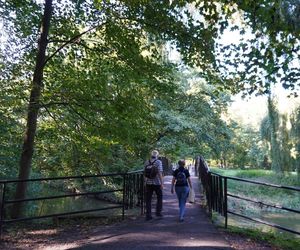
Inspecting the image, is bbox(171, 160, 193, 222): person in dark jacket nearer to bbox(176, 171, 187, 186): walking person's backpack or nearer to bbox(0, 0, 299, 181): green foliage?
bbox(176, 171, 187, 186): walking person's backpack

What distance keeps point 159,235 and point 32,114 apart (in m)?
5.06

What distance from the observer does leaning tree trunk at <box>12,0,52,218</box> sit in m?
10.1

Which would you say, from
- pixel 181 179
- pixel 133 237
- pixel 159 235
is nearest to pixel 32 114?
pixel 181 179

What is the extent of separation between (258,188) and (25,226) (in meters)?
25.0

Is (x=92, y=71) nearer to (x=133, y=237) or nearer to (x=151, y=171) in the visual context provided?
(x=151, y=171)

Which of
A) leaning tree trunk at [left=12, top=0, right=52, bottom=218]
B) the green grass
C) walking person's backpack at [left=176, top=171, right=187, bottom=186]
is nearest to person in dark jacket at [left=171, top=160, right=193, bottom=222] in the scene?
walking person's backpack at [left=176, top=171, right=187, bottom=186]

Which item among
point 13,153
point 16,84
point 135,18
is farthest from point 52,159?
point 135,18

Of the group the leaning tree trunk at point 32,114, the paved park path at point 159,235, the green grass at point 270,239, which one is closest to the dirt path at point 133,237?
the paved park path at point 159,235

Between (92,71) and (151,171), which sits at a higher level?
(92,71)

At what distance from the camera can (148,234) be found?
748 centimetres

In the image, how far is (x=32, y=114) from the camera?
10.4m

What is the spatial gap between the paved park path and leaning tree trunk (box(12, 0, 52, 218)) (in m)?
3.10

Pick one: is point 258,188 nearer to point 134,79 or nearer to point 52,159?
point 52,159

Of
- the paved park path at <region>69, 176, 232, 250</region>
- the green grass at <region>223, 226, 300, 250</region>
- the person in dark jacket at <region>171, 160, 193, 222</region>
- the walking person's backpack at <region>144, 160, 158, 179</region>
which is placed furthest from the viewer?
the person in dark jacket at <region>171, 160, 193, 222</region>
